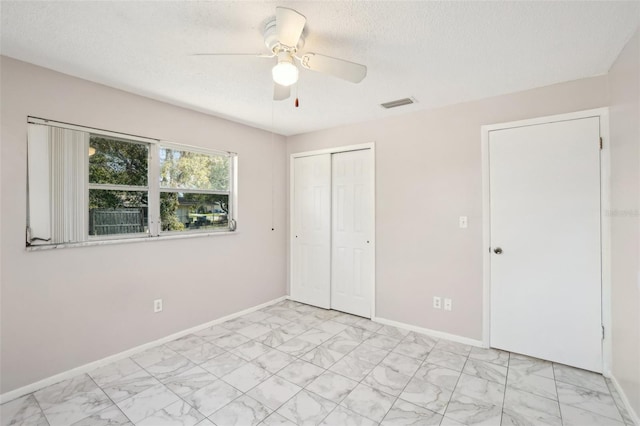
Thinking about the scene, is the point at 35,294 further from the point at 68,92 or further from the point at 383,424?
the point at 383,424

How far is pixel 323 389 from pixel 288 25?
2339mm

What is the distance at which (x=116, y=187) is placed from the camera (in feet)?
8.49

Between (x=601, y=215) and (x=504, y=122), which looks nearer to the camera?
(x=601, y=215)

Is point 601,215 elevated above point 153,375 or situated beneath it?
elevated above

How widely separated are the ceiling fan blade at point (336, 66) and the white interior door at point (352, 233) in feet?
5.89

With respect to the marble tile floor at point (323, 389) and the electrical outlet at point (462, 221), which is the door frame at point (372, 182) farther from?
the electrical outlet at point (462, 221)

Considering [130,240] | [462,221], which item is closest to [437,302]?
[462,221]

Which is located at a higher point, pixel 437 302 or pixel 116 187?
pixel 116 187

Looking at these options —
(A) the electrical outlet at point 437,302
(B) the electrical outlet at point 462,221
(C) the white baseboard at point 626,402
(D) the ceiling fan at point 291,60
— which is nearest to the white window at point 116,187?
(D) the ceiling fan at point 291,60

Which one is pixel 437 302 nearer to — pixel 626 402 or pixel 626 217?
pixel 626 402

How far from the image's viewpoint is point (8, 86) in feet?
6.68

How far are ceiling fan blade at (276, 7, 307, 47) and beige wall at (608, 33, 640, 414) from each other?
2.00 metres

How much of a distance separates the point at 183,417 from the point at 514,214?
3.02 metres

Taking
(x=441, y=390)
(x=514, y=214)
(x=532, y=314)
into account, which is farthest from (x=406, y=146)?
(x=441, y=390)
